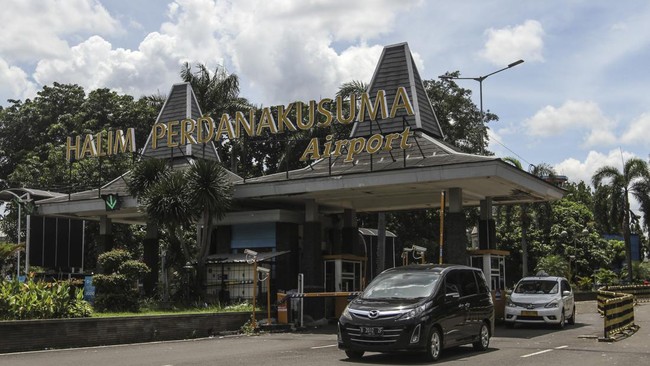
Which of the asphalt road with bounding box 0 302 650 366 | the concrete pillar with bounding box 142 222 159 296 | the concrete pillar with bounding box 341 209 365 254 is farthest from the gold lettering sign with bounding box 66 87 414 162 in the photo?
the asphalt road with bounding box 0 302 650 366

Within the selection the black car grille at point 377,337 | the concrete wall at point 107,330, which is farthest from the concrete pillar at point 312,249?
the black car grille at point 377,337

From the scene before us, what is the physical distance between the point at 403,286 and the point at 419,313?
1.31 m

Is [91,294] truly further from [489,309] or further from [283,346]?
[489,309]

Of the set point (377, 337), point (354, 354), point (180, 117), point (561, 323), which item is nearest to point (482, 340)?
point (354, 354)

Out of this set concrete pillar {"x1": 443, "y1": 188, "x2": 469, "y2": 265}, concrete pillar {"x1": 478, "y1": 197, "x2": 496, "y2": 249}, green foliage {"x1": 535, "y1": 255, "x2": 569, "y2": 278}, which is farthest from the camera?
green foliage {"x1": 535, "y1": 255, "x2": 569, "y2": 278}

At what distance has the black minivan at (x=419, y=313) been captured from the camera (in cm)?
1286

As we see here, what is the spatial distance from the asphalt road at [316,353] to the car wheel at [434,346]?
0.22 meters

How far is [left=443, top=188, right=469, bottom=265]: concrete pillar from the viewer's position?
25.2m

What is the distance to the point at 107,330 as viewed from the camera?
1756 centimetres

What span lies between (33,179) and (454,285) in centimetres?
3847

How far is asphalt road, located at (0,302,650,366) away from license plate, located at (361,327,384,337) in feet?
1.91

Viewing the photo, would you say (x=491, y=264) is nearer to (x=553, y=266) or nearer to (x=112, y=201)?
(x=112, y=201)

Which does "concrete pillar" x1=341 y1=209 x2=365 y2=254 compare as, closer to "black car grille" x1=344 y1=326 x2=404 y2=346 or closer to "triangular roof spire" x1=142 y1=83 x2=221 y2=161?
"triangular roof spire" x1=142 y1=83 x2=221 y2=161

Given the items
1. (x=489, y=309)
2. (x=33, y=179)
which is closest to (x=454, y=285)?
(x=489, y=309)
